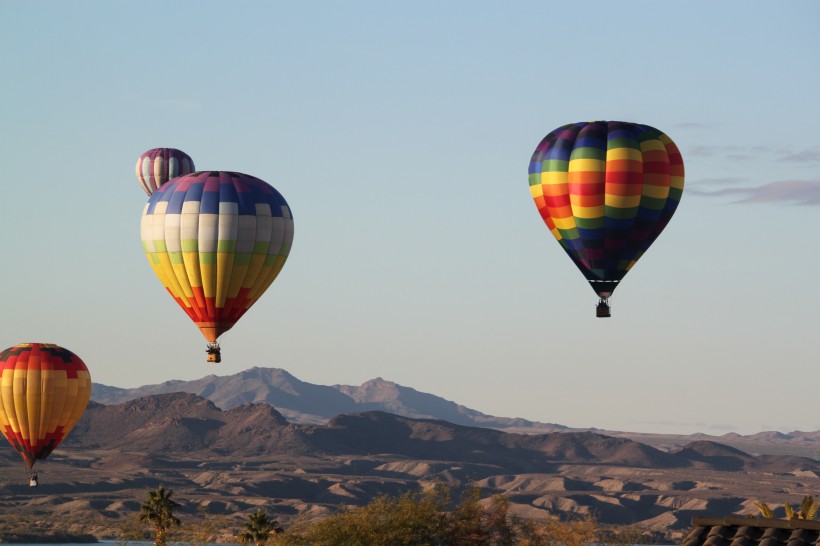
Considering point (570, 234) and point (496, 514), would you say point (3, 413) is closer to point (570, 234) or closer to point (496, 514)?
point (496, 514)

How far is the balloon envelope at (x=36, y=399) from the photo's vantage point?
11306 centimetres

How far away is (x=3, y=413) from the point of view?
372 feet

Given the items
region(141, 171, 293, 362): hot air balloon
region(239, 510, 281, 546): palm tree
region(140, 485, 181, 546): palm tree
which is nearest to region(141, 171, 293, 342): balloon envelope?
region(141, 171, 293, 362): hot air balloon

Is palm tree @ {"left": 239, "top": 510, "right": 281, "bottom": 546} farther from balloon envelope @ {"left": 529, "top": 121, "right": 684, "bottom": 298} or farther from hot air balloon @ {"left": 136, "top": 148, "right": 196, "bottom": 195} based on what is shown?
hot air balloon @ {"left": 136, "top": 148, "right": 196, "bottom": 195}

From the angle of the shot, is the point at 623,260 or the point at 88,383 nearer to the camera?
the point at 623,260

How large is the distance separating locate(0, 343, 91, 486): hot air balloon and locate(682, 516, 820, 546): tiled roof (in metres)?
82.7

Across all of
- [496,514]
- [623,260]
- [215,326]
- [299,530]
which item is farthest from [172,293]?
[496,514]

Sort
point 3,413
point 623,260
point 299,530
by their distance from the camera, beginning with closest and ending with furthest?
point 623,260
point 299,530
point 3,413

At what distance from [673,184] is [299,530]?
35359 mm

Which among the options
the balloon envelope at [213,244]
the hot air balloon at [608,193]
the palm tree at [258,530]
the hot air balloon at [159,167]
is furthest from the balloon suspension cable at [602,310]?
the hot air balloon at [159,167]

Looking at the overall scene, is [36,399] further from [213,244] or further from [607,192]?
[607,192]

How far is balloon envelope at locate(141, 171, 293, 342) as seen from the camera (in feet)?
297

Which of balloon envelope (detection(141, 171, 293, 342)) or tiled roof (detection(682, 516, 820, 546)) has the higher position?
balloon envelope (detection(141, 171, 293, 342))

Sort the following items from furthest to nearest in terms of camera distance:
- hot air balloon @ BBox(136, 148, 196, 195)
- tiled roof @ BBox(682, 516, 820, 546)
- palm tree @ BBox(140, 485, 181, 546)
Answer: hot air balloon @ BBox(136, 148, 196, 195) → palm tree @ BBox(140, 485, 181, 546) → tiled roof @ BBox(682, 516, 820, 546)
